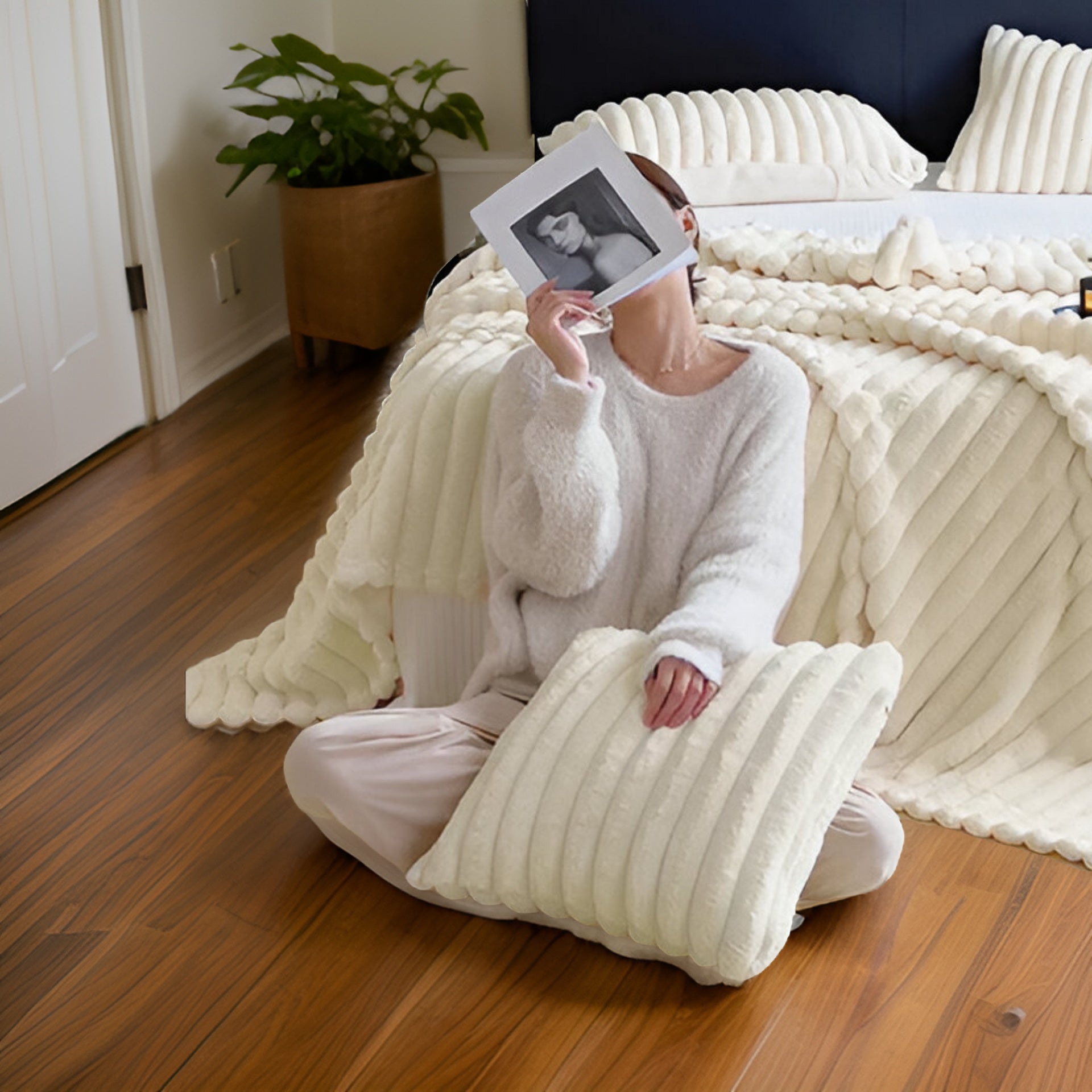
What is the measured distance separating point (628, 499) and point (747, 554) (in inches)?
7.2

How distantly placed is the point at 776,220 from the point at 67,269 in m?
1.53

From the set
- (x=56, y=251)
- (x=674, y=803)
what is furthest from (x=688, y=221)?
(x=56, y=251)

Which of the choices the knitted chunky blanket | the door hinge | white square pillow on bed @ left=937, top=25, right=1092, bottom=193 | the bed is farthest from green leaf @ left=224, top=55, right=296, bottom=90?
the knitted chunky blanket

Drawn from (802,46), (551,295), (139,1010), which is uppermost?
(802,46)

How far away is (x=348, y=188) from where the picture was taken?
3.75 metres

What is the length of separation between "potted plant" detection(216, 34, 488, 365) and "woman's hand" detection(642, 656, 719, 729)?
95.1 inches

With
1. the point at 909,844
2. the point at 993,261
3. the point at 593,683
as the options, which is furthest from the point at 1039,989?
the point at 993,261

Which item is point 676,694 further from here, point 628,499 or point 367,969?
point 367,969

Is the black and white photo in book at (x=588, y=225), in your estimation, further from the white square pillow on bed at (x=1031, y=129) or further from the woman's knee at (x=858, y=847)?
the white square pillow on bed at (x=1031, y=129)

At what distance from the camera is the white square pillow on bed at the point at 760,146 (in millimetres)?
3078

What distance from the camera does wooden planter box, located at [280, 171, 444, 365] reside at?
12.4ft

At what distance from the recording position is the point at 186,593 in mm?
2725

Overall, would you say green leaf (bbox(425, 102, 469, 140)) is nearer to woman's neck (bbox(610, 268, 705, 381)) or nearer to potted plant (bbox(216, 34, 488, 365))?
potted plant (bbox(216, 34, 488, 365))

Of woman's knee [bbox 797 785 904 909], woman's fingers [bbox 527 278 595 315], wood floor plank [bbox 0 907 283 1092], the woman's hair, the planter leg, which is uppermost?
the woman's hair
